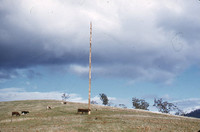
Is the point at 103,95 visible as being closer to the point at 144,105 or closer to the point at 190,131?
the point at 144,105

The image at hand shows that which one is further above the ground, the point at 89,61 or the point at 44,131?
the point at 89,61

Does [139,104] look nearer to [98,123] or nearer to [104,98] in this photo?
[104,98]

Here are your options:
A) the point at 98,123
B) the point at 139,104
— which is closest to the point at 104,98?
the point at 139,104

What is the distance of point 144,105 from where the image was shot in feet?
509

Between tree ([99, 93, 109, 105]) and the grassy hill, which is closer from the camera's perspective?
the grassy hill

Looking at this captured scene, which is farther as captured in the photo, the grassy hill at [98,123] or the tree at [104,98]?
the tree at [104,98]

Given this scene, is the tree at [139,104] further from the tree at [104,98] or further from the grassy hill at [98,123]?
the grassy hill at [98,123]

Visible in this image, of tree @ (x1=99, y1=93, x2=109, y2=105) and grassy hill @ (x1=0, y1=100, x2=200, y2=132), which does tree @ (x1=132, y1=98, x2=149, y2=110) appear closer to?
tree @ (x1=99, y1=93, x2=109, y2=105)

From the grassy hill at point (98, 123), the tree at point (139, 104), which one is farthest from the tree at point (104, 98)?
the grassy hill at point (98, 123)

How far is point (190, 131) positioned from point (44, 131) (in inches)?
743

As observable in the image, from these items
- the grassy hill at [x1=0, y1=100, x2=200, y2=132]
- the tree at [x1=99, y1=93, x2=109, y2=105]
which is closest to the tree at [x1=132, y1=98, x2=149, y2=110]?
the tree at [x1=99, y1=93, x2=109, y2=105]

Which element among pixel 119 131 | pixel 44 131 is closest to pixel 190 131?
pixel 119 131

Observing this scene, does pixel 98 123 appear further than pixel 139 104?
No

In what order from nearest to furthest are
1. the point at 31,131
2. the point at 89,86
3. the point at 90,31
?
the point at 31,131 → the point at 89,86 → the point at 90,31
